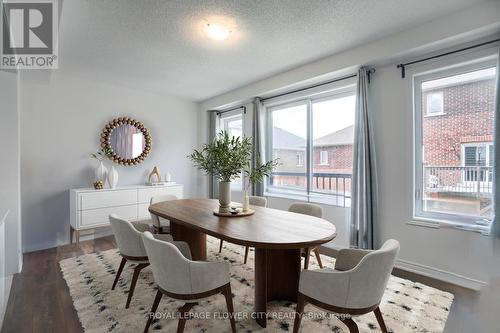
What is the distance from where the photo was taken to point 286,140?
4.53 meters

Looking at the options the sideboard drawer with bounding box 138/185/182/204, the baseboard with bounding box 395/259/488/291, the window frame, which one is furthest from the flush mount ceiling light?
the baseboard with bounding box 395/259/488/291

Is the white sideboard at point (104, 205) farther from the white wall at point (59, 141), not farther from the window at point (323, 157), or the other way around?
the window at point (323, 157)

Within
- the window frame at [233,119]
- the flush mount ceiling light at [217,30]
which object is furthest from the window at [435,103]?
the window frame at [233,119]

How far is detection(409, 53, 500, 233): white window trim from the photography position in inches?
97.9

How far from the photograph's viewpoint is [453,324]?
1939mm

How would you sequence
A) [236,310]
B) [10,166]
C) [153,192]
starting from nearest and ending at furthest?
[236,310]
[10,166]
[153,192]

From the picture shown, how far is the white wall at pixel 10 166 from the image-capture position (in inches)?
110

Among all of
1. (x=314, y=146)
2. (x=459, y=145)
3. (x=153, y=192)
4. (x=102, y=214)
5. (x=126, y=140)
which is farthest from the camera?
(x=126, y=140)

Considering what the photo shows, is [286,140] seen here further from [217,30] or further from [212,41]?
[217,30]

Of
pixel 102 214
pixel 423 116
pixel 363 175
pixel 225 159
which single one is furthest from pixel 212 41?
pixel 102 214

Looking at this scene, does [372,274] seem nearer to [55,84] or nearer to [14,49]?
[14,49]

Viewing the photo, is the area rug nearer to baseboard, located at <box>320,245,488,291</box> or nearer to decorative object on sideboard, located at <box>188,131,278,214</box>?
baseboard, located at <box>320,245,488,291</box>

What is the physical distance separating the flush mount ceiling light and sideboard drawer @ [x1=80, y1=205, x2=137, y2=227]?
9.83 ft

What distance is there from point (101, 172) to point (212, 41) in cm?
284
